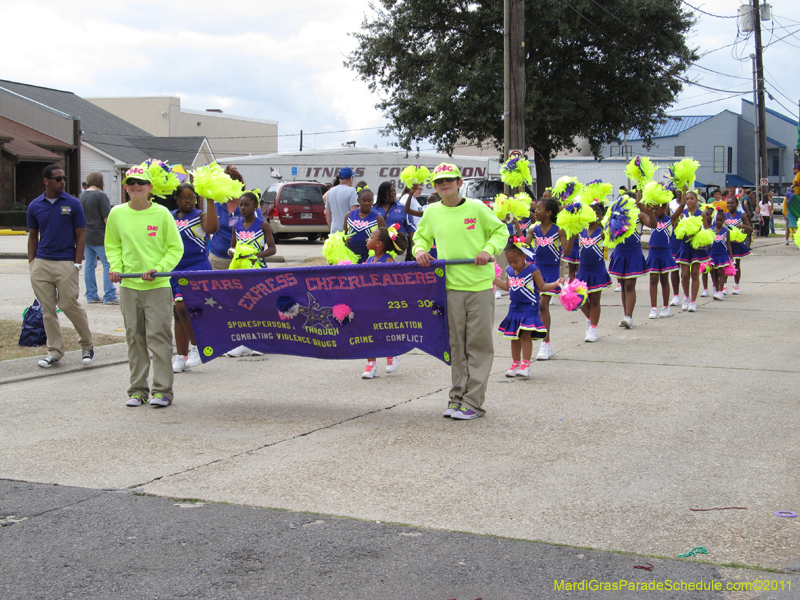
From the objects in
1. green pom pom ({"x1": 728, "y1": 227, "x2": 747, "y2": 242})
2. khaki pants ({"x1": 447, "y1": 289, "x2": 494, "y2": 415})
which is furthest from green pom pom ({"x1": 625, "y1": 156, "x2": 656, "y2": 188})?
khaki pants ({"x1": 447, "y1": 289, "x2": 494, "y2": 415})

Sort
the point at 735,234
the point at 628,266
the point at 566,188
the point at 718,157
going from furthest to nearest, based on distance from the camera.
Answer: the point at 718,157 → the point at 735,234 → the point at 628,266 → the point at 566,188

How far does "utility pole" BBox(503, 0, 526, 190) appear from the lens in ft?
54.9

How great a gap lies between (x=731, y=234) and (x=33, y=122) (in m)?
34.4

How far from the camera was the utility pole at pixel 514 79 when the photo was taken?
1673 cm

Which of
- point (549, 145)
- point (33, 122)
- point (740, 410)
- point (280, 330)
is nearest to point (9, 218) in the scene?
point (33, 122)

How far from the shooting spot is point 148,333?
6949 millimetres

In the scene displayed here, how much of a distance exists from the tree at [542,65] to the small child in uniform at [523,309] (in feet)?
54.0

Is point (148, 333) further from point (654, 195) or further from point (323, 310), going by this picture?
point (654, 195)

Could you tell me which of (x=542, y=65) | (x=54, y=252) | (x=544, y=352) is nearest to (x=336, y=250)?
(x=544, y=352)

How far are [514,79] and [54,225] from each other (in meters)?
10.7

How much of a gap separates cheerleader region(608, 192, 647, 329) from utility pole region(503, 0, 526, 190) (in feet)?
18.8

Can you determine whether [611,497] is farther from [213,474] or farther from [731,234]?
[731,234]

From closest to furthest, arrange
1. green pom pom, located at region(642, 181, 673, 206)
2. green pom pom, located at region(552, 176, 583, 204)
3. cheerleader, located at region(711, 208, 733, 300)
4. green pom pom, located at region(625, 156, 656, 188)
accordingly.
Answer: green pom pom, located at region(552, 176, 583, 204), green pom pom, located at region(625, 156, 656, 188), green pom pom, located at region(642, 181, 673, 206), cheerleader, located at region(711, 208, 733, 300)

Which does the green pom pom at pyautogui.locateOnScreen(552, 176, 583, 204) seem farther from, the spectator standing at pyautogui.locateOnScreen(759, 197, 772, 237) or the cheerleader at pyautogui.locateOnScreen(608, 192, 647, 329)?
the spectator standing at pyautogui.locateOnScreen(759, 197, 772, 237)
